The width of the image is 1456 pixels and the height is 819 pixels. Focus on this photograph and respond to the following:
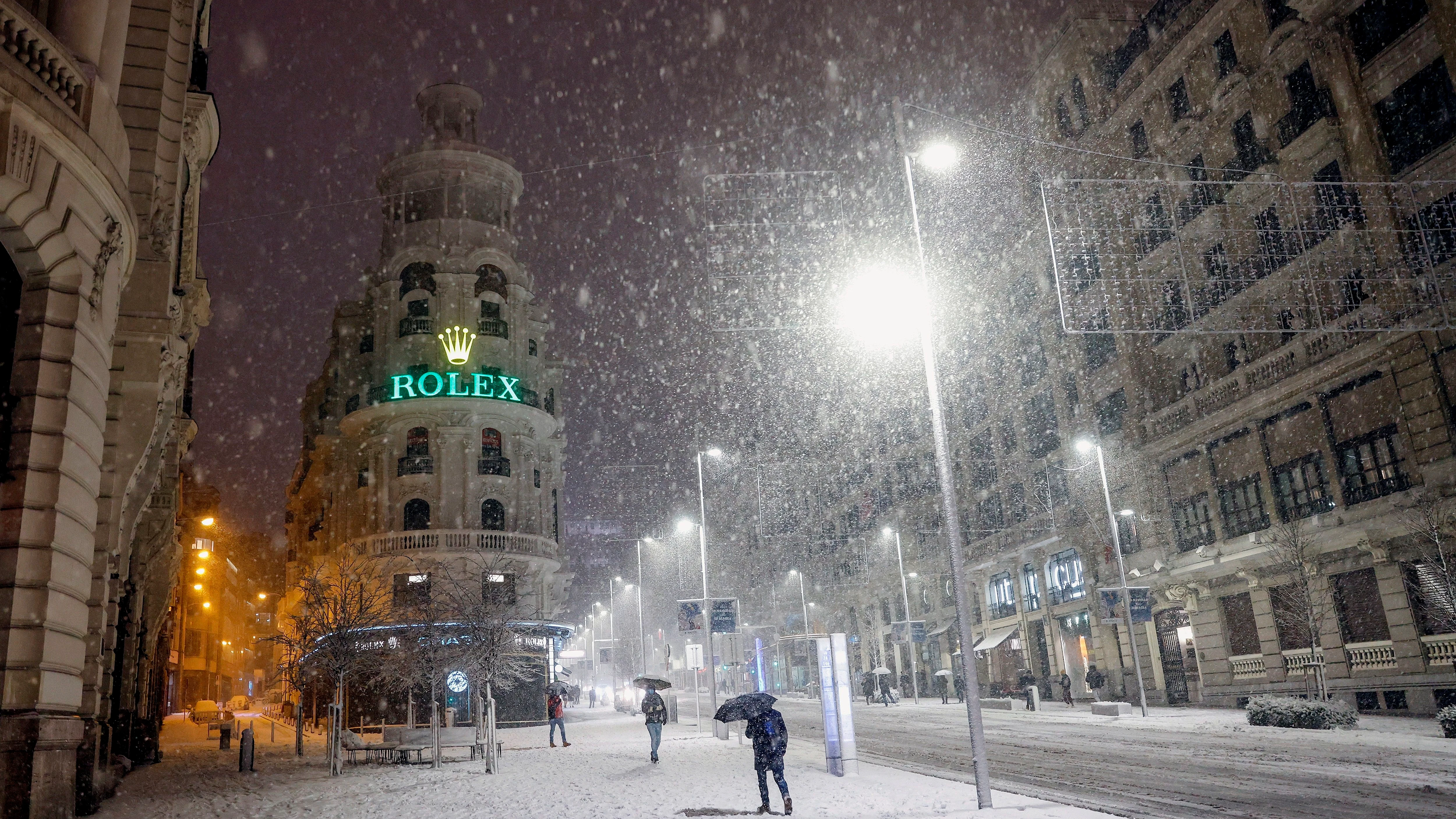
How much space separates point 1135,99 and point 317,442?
47966mm

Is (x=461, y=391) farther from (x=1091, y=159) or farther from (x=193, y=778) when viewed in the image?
(x=1091, y=159)

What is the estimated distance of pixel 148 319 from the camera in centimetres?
1609

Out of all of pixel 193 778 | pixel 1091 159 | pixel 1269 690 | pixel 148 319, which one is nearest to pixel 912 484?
pixel 1091 159

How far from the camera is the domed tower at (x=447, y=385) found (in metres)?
47.8

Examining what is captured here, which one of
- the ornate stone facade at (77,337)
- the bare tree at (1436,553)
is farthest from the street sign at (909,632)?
the ornate stone facade at (77,337)

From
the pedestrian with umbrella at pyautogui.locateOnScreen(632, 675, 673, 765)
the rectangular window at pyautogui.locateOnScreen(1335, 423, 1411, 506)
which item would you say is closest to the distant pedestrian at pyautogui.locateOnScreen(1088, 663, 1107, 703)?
the rectangular window at pyautogui.locateOnScreen(1335, 423, 1411, 506)

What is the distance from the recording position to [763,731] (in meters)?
12.3

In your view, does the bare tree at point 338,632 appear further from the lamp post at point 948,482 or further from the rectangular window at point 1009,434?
the rectangular window at point 1009,434

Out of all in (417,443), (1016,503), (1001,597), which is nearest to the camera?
(417,443)

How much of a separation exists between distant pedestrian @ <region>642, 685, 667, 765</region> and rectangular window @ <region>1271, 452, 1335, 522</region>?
20.7m

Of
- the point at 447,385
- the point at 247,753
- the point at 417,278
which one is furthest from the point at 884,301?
the point at 417,278

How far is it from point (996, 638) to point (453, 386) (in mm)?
31445

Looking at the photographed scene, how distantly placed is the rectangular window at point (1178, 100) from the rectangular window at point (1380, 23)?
7.85 m

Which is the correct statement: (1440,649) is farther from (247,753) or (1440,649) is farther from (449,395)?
(449,395)
